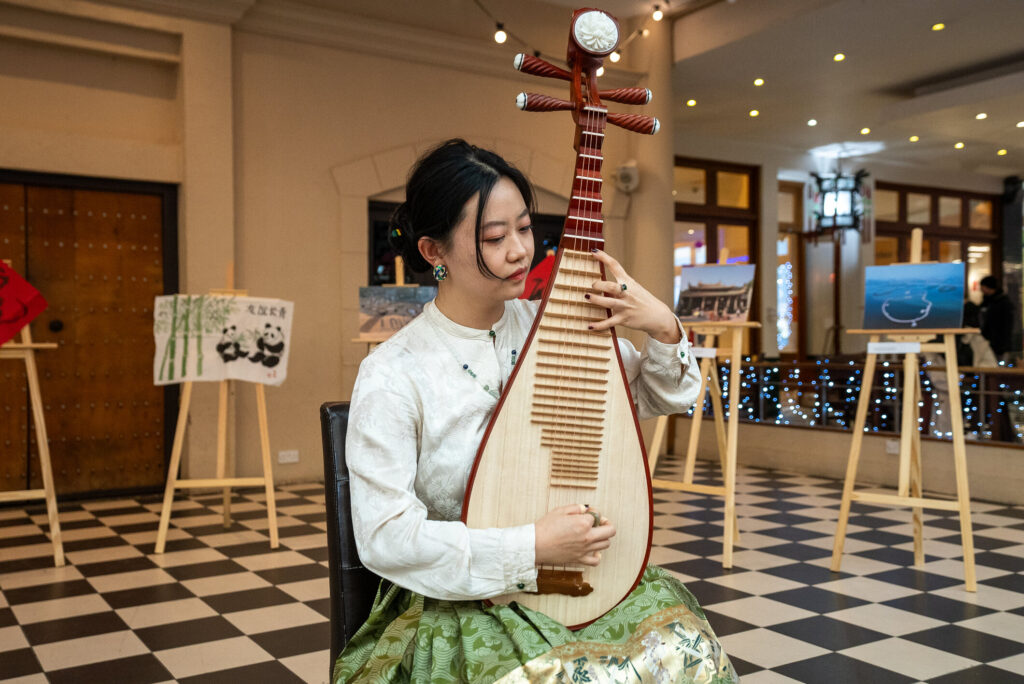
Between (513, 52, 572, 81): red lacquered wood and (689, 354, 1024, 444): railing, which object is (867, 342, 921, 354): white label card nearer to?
(689, 354, 1024, 444): railing

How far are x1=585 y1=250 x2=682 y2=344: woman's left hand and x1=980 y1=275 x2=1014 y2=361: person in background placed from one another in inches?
353

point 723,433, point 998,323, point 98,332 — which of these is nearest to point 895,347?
point 723,433

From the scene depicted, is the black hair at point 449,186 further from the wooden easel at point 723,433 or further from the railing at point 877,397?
the railing at point 877,397

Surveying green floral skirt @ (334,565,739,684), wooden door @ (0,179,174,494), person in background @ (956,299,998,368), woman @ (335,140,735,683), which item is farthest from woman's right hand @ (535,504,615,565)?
person in background @ (956,299,998,368)

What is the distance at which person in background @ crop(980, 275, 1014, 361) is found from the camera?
355 inches

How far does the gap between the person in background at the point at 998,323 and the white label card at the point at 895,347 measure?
614cm

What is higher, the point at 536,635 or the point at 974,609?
the point at 536,635

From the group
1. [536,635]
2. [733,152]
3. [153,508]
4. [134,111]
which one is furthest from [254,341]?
[733,152]

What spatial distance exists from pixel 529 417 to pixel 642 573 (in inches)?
11.3

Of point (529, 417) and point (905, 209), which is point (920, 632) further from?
point (905, 209)

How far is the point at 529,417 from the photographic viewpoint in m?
1.25

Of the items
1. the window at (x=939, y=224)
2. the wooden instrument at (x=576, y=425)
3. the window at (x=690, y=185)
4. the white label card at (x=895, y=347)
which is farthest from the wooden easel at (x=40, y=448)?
the window at (x=939, y=224)

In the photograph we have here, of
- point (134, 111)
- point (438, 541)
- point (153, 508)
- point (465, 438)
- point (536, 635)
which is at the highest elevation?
point (134, 111)

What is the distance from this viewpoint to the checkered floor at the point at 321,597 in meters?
2.75
